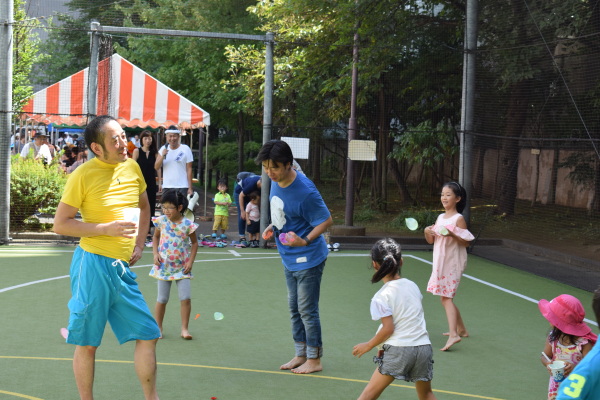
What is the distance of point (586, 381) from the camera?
2.79m

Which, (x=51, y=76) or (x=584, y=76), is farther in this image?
(x=51, y=76)

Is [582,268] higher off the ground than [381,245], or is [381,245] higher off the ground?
[381,245]

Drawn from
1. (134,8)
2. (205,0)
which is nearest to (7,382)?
(205,0)

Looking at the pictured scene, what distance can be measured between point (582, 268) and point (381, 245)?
981 cm

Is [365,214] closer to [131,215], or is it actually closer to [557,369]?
[131,215]

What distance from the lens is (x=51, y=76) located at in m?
40.7

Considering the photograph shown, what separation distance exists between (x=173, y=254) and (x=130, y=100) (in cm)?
981

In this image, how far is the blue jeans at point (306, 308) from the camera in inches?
248

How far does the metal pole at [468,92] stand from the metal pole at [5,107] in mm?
8045

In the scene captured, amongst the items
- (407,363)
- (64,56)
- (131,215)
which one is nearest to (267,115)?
(131,215)

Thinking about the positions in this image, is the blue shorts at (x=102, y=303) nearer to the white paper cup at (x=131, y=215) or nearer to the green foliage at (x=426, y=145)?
the white paper cup at (x=131, y=215)

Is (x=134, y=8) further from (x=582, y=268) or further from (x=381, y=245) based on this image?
(x=381, y=245)

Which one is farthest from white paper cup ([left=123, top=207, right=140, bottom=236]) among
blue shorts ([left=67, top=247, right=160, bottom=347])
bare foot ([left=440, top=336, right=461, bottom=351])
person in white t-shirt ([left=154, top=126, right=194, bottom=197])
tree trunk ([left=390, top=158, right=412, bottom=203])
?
tree trunk ([left=390, top=158, right=412, bottom=203])

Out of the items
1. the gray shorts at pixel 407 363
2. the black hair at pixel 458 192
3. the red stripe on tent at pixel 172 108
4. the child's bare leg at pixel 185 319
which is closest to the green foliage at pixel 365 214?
the red stripe on tent at pixel 172 108
